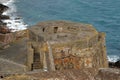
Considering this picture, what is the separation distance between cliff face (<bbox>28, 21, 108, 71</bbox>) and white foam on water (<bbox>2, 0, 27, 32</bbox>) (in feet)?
87.8

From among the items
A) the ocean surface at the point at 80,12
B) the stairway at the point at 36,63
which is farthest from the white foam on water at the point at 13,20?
the stairway at the point at 36,63

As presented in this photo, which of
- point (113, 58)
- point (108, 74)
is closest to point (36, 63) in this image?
point (108, 74)

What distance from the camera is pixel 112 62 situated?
41.8 meters

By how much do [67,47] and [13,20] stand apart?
36.3 meters

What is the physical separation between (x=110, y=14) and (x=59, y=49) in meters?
42.7

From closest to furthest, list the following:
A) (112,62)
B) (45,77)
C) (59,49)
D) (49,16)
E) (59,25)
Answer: (45,77) → (59,49) → (59,25) → (112,62) → (49,16)

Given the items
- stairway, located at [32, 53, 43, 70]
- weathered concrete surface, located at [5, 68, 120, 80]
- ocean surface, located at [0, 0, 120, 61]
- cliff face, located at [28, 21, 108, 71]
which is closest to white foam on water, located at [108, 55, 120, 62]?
ocean surface, located at [0, 0, 120, 61]

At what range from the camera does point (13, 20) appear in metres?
58.2

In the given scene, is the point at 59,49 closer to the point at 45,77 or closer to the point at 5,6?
the point at 45,77

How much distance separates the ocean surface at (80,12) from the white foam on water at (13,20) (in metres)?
0.80

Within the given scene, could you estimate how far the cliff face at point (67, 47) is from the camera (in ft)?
73.2

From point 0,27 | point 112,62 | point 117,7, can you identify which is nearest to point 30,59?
point 112,62

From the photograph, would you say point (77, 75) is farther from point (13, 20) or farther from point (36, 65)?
point (13, 20)

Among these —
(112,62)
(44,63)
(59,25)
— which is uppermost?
(59,25)
